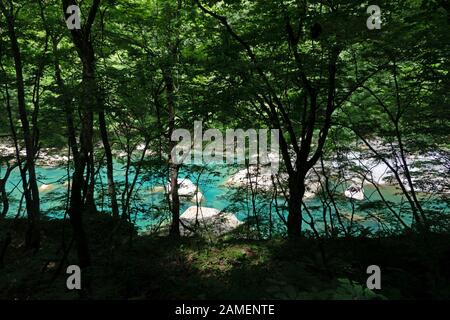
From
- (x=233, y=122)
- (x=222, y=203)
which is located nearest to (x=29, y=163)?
(x=233, y=122)

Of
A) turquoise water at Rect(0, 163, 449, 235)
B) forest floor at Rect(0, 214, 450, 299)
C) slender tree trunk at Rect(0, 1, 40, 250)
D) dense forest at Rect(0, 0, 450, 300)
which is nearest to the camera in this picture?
forest floor at Rect(0, 214, 450, 299)

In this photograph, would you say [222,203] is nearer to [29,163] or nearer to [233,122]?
[233,122]

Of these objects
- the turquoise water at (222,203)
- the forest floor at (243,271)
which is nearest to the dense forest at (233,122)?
the forest floor at (243,271)

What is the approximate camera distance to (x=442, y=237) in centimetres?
573

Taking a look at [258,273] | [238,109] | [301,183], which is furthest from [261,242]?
[238,109]

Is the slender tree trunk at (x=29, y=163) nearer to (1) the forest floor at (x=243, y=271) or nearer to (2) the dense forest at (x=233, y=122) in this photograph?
(2) the dense forest at (x=233, y=122)

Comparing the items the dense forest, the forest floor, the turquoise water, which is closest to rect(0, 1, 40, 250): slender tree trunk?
the dense forest

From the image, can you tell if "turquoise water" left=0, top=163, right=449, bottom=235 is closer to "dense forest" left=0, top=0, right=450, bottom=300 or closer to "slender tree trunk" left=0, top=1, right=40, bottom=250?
"dense forest" left=0, top=0, right=450, bottom=300

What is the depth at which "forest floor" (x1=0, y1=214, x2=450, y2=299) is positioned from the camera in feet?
13.6

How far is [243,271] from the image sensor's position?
5.44 meters

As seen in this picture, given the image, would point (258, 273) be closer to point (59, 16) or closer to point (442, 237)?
point (442, 237)

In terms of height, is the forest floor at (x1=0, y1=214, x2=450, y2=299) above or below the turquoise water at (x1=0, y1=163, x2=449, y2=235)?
below

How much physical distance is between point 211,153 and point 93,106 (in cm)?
507

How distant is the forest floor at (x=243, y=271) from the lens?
4.15m
